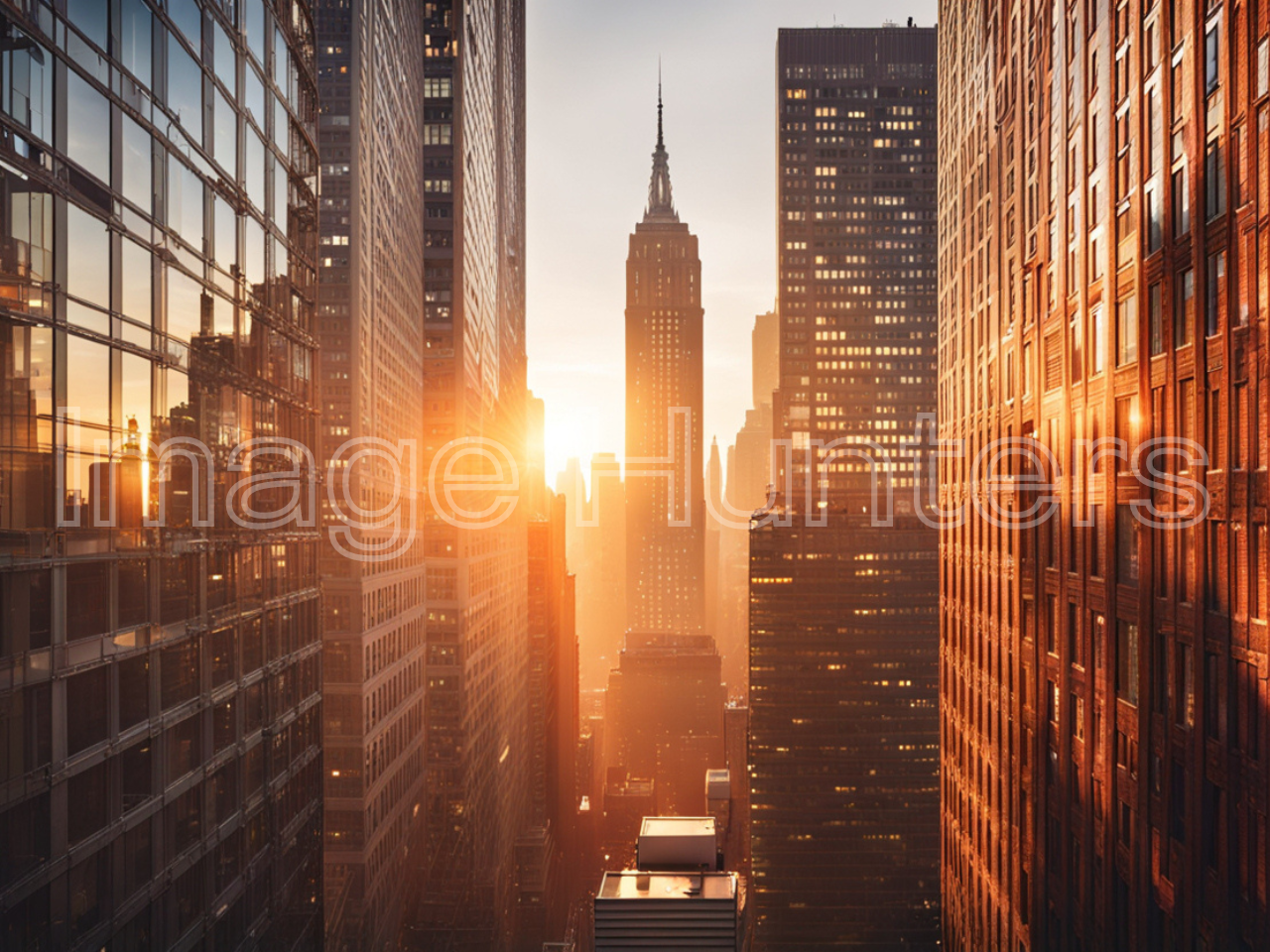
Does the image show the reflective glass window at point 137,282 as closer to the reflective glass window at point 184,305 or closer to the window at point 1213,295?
the reflective glass window at point 184,305

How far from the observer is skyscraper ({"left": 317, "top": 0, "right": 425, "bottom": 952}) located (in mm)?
74688

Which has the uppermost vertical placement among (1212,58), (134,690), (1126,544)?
(1212,58)

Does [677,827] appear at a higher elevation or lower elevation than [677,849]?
higher

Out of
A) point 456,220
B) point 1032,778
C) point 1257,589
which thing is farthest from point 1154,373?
point 456,220

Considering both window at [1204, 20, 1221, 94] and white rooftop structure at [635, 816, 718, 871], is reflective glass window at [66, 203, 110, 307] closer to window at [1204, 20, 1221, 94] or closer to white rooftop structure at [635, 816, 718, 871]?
window at [1204, 20, 1221, 94]

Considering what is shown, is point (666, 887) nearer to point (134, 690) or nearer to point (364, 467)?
point (364, 467)

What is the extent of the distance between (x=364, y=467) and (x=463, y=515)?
33176mm

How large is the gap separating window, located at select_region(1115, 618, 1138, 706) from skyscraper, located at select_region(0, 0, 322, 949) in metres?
28.1

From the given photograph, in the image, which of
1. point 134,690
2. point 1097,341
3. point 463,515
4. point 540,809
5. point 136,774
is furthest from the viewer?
point 540,809

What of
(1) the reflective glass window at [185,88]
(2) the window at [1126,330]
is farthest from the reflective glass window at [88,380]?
(2) the window at [1126,330]

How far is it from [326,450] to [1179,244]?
63.7m

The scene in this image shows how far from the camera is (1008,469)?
4531 cm

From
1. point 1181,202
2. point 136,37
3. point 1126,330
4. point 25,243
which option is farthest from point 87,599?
point 1126,330

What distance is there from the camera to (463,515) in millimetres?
111438
